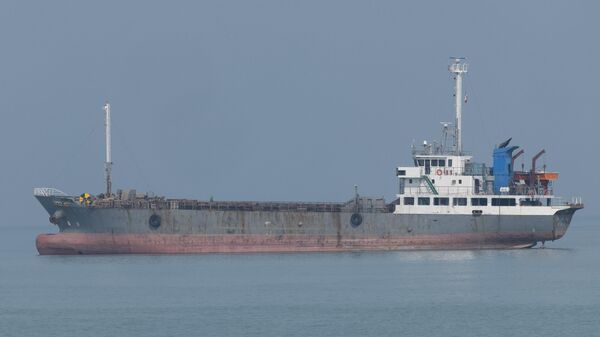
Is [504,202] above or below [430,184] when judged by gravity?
below

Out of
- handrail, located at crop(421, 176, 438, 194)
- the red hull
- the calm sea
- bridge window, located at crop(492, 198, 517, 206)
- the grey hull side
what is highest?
handrail, located at crop(421, 176, 438, 194)

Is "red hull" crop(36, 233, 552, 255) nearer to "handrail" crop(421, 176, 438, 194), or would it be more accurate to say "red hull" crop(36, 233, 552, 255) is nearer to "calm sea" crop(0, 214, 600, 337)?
"calm sea" crop(0, 214, 600, 337)

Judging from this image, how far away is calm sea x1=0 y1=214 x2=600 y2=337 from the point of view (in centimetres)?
5388

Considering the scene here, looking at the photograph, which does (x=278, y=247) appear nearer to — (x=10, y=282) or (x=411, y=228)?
(x=411, y=228)

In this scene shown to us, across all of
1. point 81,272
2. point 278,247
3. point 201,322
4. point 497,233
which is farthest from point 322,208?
point 201,322

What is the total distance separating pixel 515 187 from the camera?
81375 mm

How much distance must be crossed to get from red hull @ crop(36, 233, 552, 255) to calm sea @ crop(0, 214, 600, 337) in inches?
24.9

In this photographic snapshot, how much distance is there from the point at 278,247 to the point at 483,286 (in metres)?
18.1

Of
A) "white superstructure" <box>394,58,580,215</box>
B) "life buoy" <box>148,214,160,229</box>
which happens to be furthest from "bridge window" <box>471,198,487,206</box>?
"life buoy" <box>148,214,160,229</box>

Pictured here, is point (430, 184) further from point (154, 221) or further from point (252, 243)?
point (154, 221)

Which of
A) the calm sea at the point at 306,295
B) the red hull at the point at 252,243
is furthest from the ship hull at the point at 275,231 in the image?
the calm sea at the point at 306,295

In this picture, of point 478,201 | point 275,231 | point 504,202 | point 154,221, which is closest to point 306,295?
point 275,231

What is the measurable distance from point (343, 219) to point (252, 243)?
5956mm

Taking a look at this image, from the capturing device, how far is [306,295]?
62.2 metres
